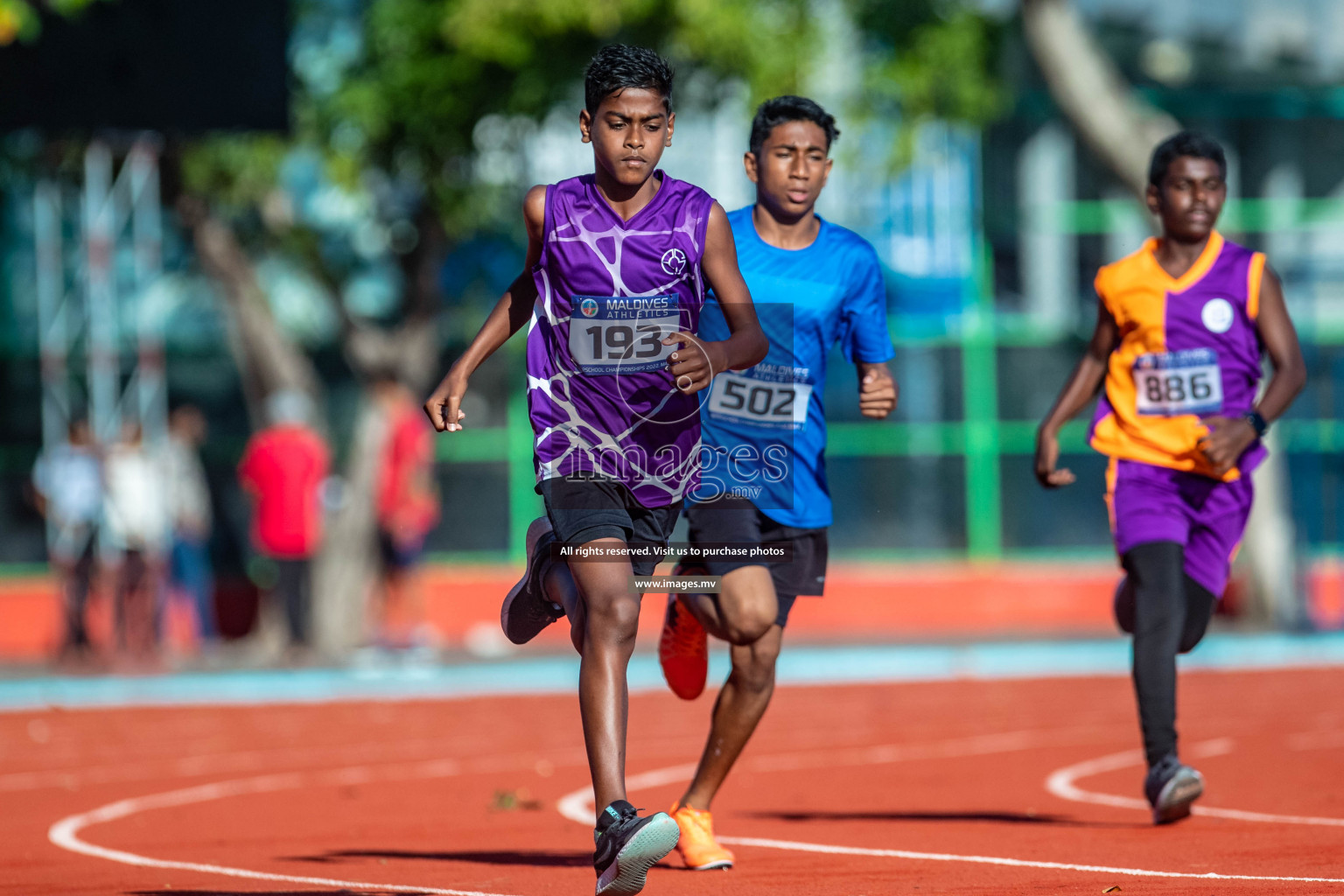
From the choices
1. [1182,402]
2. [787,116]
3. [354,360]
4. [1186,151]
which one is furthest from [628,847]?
[354,360]

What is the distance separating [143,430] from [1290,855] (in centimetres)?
1230

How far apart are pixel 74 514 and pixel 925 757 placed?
29.1 feet

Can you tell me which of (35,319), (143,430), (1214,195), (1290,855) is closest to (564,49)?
(143,430)

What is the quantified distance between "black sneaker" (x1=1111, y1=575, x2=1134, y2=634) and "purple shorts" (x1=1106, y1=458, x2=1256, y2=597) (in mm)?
140

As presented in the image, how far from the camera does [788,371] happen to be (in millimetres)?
6195

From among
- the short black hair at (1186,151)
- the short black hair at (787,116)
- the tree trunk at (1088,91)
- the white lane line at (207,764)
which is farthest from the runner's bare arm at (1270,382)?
the tree trunk at (1088,91)

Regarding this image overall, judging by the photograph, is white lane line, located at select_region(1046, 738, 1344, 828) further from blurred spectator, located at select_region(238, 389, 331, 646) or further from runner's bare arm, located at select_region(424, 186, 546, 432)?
blurred spectator, located at select_region(238, 389, 331, 646)

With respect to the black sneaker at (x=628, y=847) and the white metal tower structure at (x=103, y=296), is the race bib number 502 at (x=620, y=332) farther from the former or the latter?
the white metal tower structure at (x=103, y=296)

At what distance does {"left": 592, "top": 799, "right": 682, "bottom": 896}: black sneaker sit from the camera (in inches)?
183

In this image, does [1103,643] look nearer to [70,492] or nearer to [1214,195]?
[70,492]

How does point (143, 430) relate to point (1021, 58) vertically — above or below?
below

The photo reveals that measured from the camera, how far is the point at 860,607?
2086cm

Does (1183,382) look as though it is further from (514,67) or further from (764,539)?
(514,67)

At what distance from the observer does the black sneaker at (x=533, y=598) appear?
207 inches
